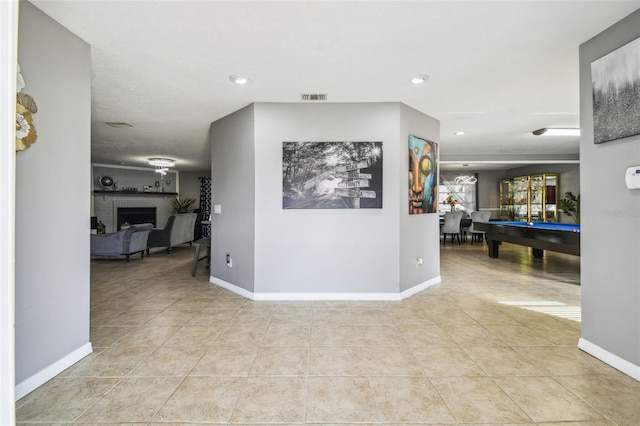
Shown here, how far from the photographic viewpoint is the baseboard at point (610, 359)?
1899 millimetres

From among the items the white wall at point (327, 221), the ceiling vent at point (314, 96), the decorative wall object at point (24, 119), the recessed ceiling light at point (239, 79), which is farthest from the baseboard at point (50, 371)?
the ceiling vent at point (314, 96)

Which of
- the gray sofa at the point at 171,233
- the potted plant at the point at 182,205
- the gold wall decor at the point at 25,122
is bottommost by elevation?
the gray sofa at the point at 171,233

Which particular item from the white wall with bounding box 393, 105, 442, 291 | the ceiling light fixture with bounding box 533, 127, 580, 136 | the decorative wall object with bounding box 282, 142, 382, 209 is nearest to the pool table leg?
the ceiling light fixture with bounding box 533, 127, 580, 136

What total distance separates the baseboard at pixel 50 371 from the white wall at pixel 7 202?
1234 millimetres

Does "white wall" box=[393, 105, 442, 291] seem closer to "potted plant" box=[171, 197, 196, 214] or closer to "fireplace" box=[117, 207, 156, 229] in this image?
"potted plant" box=[171, 197, 196, 214]

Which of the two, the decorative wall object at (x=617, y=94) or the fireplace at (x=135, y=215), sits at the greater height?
the decorative wall object at (x=617, y=94)

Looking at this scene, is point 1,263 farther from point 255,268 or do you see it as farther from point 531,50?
point 531,50

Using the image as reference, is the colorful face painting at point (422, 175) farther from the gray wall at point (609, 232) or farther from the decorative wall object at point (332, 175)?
the gray wall at point (609, 232)

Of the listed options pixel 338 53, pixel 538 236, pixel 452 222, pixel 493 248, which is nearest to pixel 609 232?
pixel 338 53

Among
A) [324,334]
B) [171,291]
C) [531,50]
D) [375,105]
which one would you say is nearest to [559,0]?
[531,50]

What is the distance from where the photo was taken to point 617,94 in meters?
1.96

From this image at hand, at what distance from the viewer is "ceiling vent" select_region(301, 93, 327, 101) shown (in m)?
3.25

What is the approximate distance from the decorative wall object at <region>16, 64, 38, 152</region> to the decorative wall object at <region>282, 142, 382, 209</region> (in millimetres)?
2180

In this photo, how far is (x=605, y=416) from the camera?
5.12 ft
